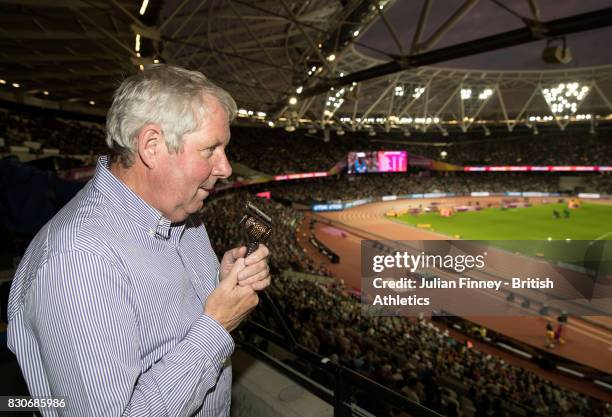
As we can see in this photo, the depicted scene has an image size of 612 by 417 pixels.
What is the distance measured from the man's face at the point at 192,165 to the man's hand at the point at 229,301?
0.43 metres

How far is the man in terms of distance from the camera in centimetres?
133

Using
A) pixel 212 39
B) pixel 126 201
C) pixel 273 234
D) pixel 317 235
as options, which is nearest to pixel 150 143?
pixel 126 201

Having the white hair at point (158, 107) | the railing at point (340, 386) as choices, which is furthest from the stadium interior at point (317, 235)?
the white hair at point (158, 107)

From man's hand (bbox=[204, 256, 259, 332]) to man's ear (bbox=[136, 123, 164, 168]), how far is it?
2.11 feet

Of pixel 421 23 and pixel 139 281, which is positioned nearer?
pixel 139 281

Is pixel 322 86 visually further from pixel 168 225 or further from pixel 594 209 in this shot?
pixel 594 209

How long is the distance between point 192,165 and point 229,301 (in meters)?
0.67

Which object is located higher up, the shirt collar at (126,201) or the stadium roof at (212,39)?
the stadium roof at (212,39)

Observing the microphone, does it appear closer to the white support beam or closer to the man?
the man

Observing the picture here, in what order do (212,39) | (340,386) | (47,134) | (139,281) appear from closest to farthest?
(139,281) < (340,386) < (212,39) < (47,134)

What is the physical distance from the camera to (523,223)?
38.8 meters

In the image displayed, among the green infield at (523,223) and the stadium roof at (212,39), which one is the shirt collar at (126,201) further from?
the green infield at (523,223)

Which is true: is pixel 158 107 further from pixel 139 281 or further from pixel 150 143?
pixel 139 281

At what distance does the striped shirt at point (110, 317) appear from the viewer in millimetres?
1322
